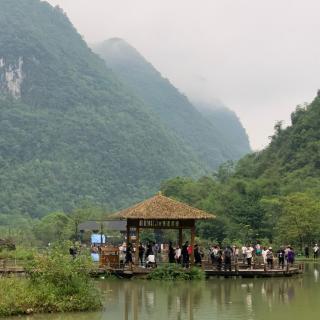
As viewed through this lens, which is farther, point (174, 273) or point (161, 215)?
point (161, 215)

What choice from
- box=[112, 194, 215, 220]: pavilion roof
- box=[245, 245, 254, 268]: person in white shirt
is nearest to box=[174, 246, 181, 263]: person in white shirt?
box=[112, 194, 215, 220]: pavilion roof

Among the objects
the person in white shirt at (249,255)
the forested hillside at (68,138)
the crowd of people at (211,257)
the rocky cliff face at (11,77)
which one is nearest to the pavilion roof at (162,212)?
the crowd of people at (211,257)

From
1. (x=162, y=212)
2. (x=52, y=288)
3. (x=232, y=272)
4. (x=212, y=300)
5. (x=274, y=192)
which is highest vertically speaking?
(x=274, y=192)

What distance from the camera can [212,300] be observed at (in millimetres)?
20562

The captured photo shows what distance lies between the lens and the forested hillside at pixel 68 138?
126175 millimetres

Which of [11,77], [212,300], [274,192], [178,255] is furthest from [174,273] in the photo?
[11,77]

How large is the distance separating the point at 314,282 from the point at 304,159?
57991 millimetres

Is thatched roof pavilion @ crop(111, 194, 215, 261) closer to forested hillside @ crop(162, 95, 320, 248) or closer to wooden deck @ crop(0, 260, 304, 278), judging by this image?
wooden deck @ crop(0, 260, 304, 278)

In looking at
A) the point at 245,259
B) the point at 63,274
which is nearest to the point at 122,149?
the point at 245,259

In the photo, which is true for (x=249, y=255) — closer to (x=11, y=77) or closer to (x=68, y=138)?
(x=68, y=138)

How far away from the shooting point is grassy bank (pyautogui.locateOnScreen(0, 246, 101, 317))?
1716 centimetres

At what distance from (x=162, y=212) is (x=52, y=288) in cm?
1032

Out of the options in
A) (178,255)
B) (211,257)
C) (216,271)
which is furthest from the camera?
(211,257)

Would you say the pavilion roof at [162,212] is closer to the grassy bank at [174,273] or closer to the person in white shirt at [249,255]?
the grassy bank at [174,273]
